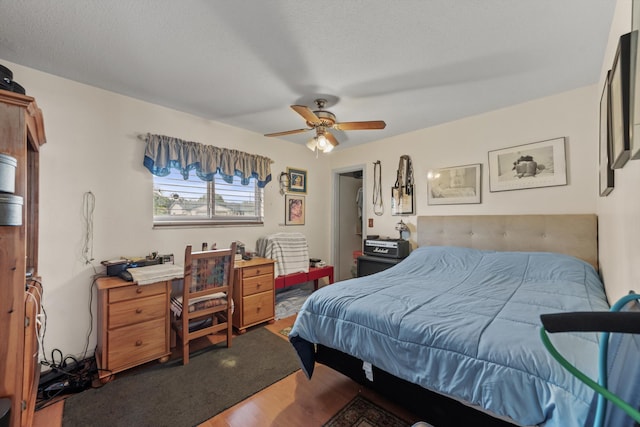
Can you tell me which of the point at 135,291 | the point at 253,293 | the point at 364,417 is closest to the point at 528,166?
the point at 364,417

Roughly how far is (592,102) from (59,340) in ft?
16.9

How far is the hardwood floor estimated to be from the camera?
1664 millimetres

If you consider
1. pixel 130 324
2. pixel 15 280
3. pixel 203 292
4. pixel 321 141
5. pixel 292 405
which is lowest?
pixel 292 405

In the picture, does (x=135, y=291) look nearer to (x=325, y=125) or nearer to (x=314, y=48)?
(x=325, y=125)

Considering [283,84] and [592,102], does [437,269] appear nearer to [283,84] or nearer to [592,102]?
[592,102]

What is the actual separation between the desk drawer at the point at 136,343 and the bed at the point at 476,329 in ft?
4.09

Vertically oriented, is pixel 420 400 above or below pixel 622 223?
below

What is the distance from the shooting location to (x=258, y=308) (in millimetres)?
3008

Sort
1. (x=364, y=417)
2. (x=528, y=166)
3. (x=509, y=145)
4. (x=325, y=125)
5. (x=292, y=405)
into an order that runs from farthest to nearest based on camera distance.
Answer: (x=509, y=145) < (x=528, y=166) < (x=325, y=125) < (x=292, y=405) < (x=364, y=417)

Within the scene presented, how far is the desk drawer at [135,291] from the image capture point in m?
2.06

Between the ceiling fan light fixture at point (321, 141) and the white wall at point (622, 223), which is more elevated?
the ceiling fan light fixture at point (321, 141)

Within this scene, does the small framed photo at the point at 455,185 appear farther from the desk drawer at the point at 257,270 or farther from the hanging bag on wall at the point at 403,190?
the desk drawer at the point at 257,270

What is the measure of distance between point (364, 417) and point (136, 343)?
1859 millimetres

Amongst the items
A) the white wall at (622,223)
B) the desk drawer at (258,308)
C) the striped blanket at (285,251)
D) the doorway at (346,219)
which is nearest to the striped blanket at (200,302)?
the desk drawer at (258,308)
